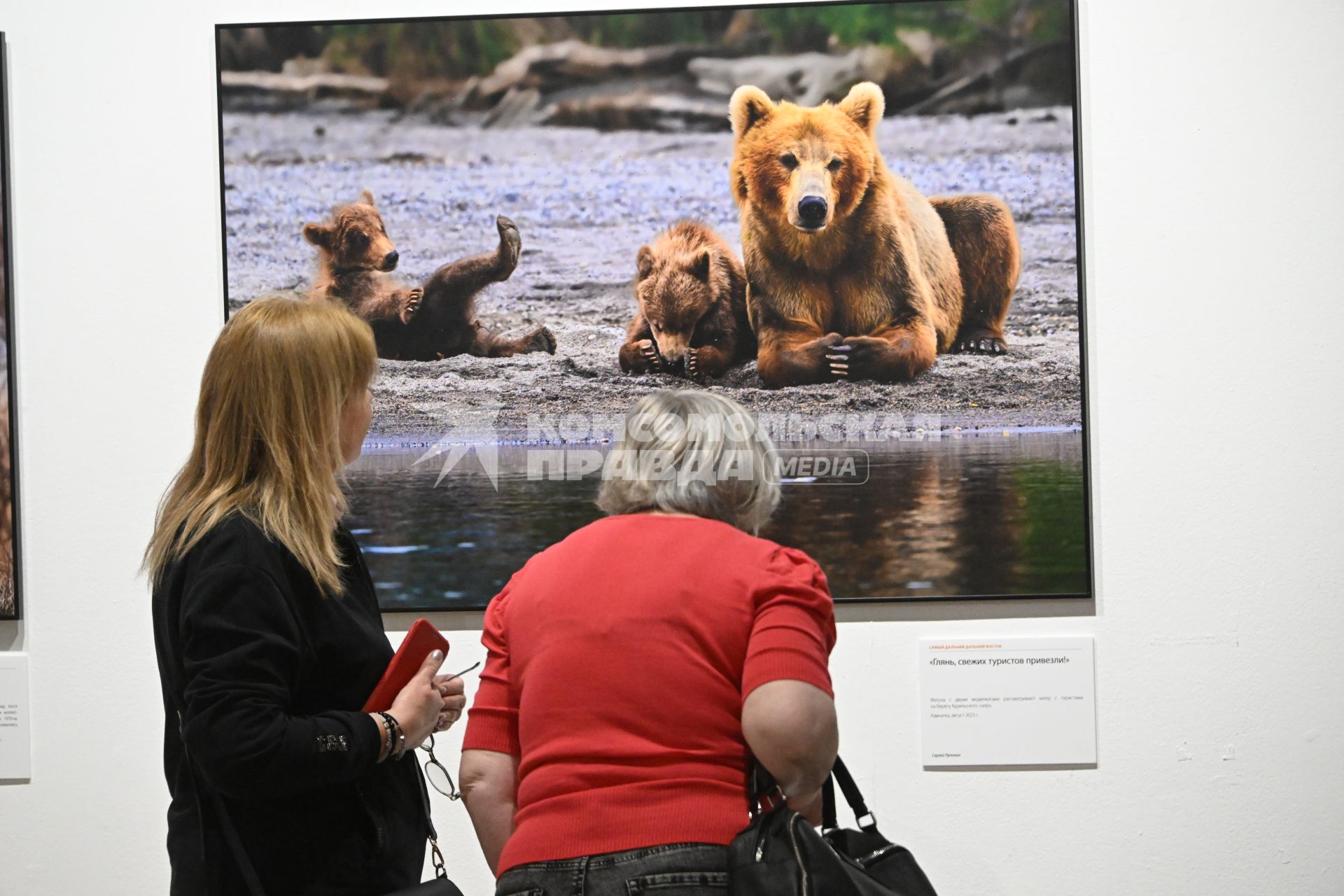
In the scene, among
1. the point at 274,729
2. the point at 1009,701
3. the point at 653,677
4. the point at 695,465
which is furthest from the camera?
the point at 1009,701

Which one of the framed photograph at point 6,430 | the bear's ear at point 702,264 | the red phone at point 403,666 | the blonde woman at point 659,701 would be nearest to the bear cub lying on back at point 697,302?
the bear's ear at point 702,264

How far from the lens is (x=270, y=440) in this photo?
47.3 inches

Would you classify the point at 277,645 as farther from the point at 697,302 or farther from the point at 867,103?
the point at 867,103

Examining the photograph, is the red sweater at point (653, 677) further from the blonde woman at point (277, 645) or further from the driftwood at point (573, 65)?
the driftwood at point (573, 65)

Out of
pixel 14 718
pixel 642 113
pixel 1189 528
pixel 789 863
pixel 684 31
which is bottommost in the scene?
pixel 14 718

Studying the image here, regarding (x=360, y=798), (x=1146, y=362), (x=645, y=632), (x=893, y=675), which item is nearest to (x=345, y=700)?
(x=360, y=798)

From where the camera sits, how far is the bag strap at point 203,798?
1.14 m

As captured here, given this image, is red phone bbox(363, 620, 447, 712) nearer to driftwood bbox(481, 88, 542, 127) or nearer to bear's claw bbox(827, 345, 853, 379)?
bear's claw bbox(827, 345, 853, 379)

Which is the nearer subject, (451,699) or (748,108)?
(451,699)

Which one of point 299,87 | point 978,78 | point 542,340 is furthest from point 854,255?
point 299,87

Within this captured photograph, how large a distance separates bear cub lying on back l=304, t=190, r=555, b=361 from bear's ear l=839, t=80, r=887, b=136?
0.70 m

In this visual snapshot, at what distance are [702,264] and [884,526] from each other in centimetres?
62

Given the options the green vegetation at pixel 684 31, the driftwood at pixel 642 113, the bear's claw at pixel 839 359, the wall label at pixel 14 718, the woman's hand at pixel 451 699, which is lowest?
the wall label at pixel 14 718

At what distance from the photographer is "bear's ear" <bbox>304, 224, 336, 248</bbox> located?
2.18 m
